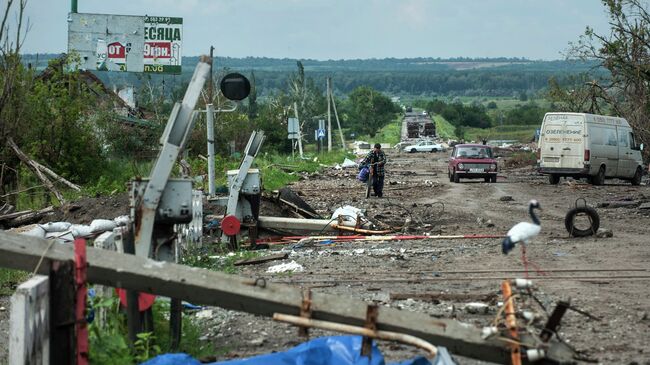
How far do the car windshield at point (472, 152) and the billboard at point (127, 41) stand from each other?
12.0 metres

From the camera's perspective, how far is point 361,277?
43.4 ft

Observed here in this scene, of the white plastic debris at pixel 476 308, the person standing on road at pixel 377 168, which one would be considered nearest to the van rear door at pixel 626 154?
the person standing on road at pixel 377 168

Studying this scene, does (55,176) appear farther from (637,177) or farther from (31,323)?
(31,323)

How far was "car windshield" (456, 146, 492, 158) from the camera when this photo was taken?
40156mm

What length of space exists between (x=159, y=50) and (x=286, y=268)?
102ft

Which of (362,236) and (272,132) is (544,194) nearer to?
(362,236)

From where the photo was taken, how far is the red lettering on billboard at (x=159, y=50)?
143 feet

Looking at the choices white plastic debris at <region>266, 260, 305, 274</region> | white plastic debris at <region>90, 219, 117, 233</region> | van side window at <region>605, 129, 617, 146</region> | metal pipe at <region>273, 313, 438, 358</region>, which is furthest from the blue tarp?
van side window at <region>605, 129, 617, 146</region>

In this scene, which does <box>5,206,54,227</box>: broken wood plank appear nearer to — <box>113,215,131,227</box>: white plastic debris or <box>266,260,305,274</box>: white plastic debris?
<box>113,215,131,227</box>: white plastic debris

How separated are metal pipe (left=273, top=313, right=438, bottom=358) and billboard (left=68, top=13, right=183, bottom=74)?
3714 centimetres

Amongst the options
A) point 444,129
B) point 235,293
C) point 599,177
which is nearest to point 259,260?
point 235,293

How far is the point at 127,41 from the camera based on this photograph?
43781 mm

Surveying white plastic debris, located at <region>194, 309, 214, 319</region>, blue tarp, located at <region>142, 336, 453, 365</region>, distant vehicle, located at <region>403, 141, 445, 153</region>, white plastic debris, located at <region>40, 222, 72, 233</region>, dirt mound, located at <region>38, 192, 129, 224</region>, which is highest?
blue tarp, located at <region>142, 336, 453, 365</region>

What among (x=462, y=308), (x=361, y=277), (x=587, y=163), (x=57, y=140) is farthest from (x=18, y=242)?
(x=587, y=163)
